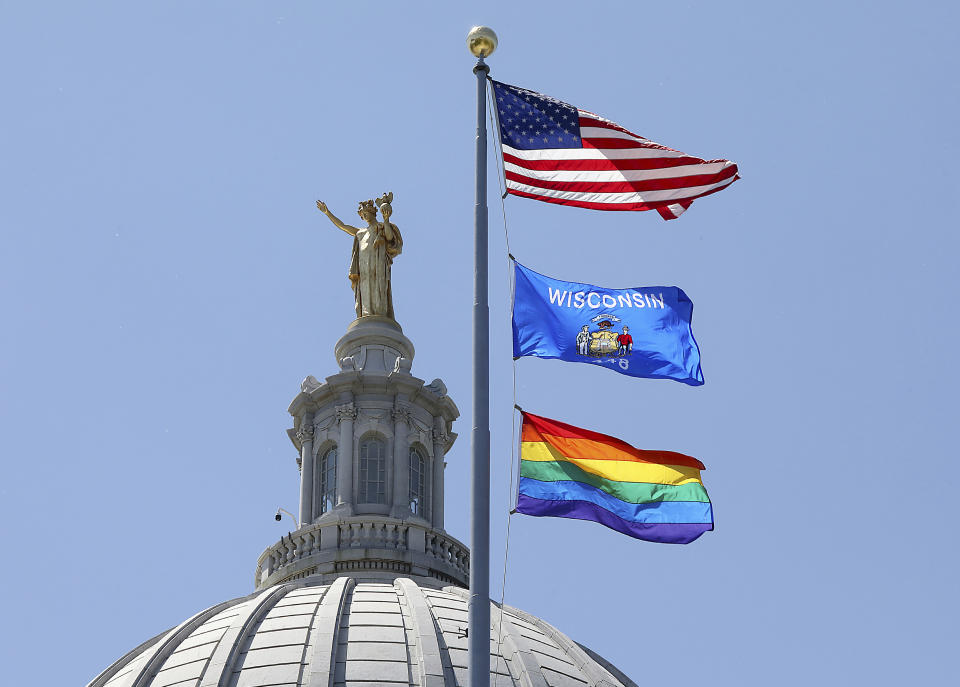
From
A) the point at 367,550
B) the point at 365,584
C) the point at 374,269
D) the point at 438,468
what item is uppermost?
the point at 374,269

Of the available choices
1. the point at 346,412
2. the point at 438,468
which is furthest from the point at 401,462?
the point at 346,412

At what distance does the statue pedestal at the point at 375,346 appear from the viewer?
200ft

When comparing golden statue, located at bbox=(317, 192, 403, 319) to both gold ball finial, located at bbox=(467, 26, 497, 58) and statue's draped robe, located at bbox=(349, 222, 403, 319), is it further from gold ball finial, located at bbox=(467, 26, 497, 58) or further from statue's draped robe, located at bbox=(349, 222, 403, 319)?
gold ball finial, located at bbox=(467, 26, 497, 58)

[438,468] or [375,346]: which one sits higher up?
[375,346]

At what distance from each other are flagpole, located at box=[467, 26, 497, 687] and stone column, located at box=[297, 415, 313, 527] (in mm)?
31582

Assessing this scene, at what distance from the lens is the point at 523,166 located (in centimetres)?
2811

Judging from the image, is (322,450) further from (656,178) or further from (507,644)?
(656,178)

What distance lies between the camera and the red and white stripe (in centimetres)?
2812

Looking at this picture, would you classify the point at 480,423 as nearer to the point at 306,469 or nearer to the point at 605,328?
the point at 605,328

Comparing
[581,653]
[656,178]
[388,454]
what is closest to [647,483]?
[656,178]

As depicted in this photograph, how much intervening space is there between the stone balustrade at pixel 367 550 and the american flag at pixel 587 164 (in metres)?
27.6

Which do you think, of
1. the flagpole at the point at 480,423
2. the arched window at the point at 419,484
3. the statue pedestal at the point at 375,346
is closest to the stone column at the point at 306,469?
the statue pedestal at the point at 375,346

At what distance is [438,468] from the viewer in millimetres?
59812

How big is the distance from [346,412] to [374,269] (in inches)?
233
